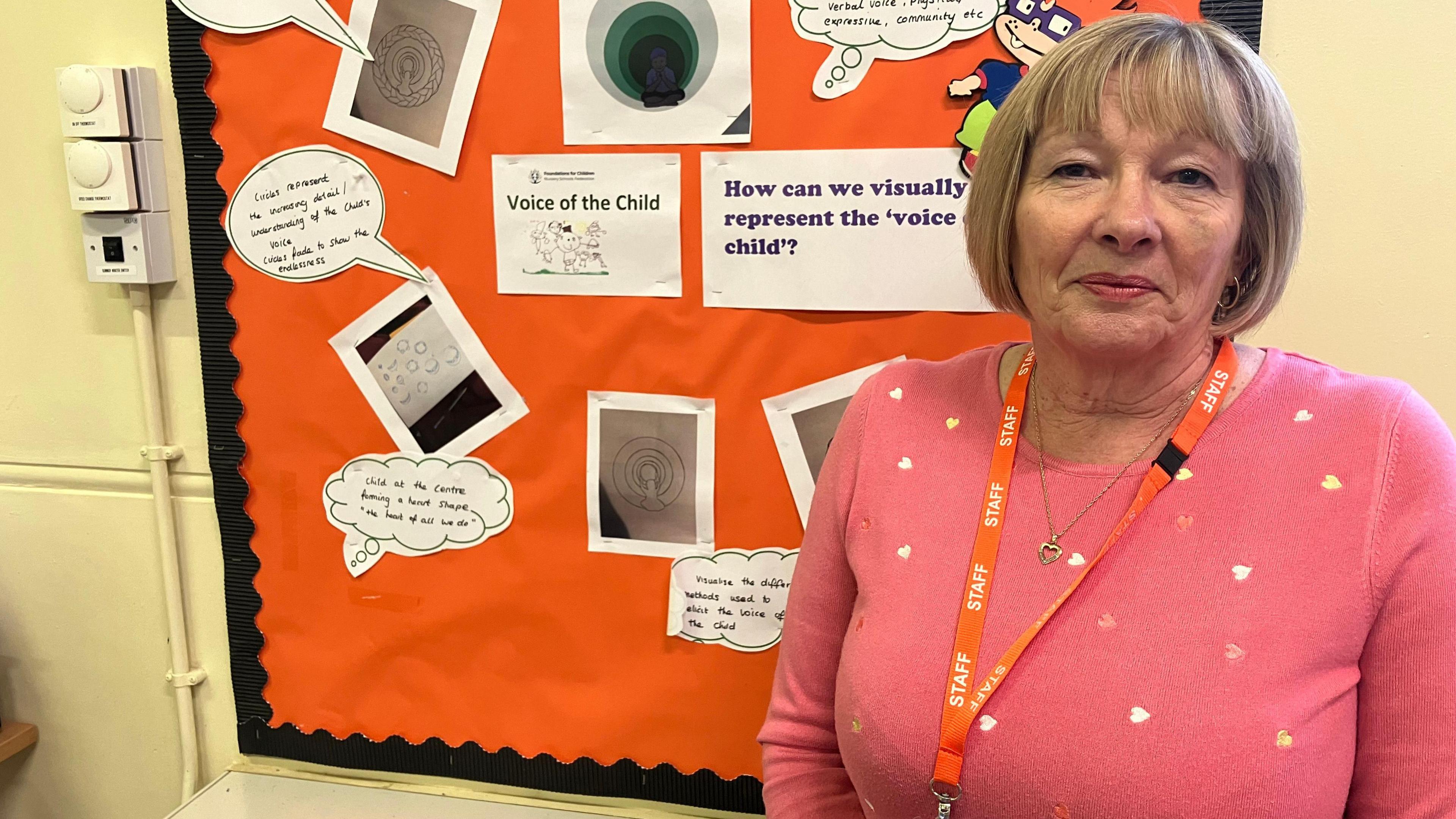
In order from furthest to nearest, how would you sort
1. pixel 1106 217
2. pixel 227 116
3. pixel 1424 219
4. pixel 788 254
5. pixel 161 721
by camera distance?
pixel 161 721
pixel 227 116
pixel 788 254
pixel 1424 219
pixel 1106 217

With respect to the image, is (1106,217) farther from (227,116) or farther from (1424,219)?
(227,116)

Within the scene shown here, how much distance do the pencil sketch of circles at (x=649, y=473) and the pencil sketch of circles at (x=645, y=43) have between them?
1.35 feet

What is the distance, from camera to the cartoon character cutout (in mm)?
974

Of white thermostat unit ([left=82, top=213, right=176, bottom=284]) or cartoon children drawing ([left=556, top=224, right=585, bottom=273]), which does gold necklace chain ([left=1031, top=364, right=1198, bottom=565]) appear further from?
white thermostat unit ([left=82, top=213, right=176, bottom=284])

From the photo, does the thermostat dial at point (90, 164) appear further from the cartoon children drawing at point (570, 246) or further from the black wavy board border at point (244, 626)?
the cartoon children drawing at point (570, 246)

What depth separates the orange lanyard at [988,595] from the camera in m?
0.75


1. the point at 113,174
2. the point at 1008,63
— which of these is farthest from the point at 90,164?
the point at 1008,63

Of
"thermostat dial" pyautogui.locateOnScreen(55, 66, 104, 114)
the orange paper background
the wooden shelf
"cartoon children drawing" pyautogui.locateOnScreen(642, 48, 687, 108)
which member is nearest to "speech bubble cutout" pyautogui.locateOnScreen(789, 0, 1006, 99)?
the orange paper background

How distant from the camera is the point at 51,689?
1.44 meters

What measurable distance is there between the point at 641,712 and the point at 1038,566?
638 millimetres

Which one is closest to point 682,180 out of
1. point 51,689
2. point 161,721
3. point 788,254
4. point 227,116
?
point 788,254

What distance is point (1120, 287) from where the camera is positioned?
742mm

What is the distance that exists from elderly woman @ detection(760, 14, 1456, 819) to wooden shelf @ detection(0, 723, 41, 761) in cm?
132

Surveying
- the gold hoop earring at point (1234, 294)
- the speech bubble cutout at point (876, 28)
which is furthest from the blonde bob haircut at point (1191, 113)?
the speech bubble cutout at point (876, 28)
